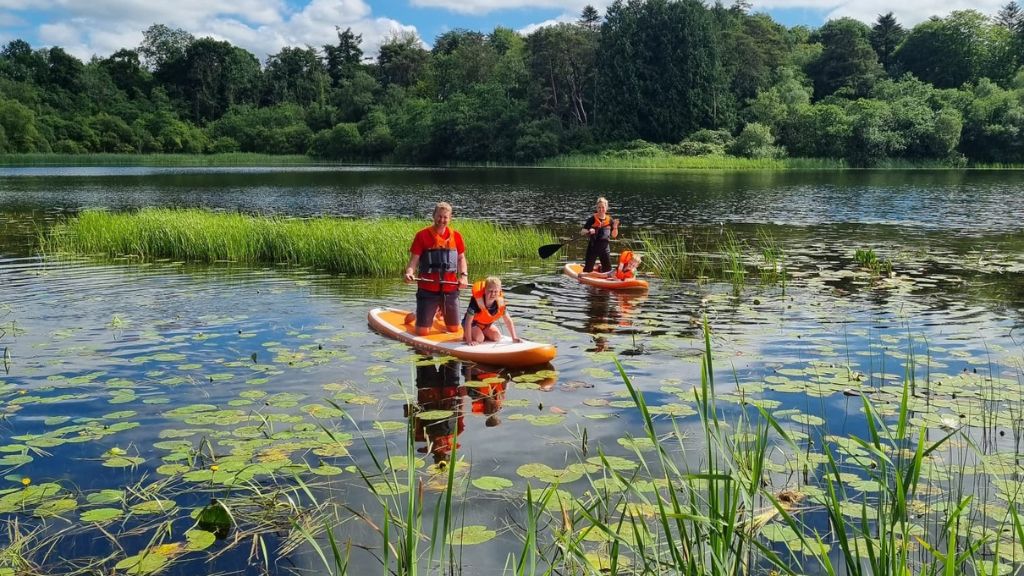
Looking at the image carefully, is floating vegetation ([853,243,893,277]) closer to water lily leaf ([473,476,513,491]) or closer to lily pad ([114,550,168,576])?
water lily leaf ([473,476,513,491])

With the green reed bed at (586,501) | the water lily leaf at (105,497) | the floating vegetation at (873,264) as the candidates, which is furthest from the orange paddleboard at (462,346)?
the floating vegetation at (873,264)

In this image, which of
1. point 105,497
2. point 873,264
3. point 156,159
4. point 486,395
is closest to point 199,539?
point 105,497

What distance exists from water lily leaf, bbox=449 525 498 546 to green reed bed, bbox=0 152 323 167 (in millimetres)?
82696

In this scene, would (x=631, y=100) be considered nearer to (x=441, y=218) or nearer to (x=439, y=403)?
(x=441, y=218)

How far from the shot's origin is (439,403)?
23.9ft

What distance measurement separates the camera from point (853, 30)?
82.4m

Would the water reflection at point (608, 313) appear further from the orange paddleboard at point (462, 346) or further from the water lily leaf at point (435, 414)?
the water lily leaf at point (435, 414)

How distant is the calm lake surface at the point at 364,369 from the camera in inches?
203

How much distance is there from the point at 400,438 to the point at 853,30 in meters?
89.7

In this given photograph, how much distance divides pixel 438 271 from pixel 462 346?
3.53 feet

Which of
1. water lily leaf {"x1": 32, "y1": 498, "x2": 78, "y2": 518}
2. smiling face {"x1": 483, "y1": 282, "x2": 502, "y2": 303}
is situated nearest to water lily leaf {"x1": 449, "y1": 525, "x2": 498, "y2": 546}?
water lily leaf {"x1": 32, "y1": 498, "x2": 78, "y2": 518}

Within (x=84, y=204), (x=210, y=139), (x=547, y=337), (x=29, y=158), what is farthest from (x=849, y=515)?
(x=210, y=139)

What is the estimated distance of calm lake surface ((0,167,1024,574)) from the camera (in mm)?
5164

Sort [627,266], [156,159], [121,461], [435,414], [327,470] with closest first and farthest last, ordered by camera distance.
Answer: [327,470], [121,461], [435,414], [627,266], [156,159]
